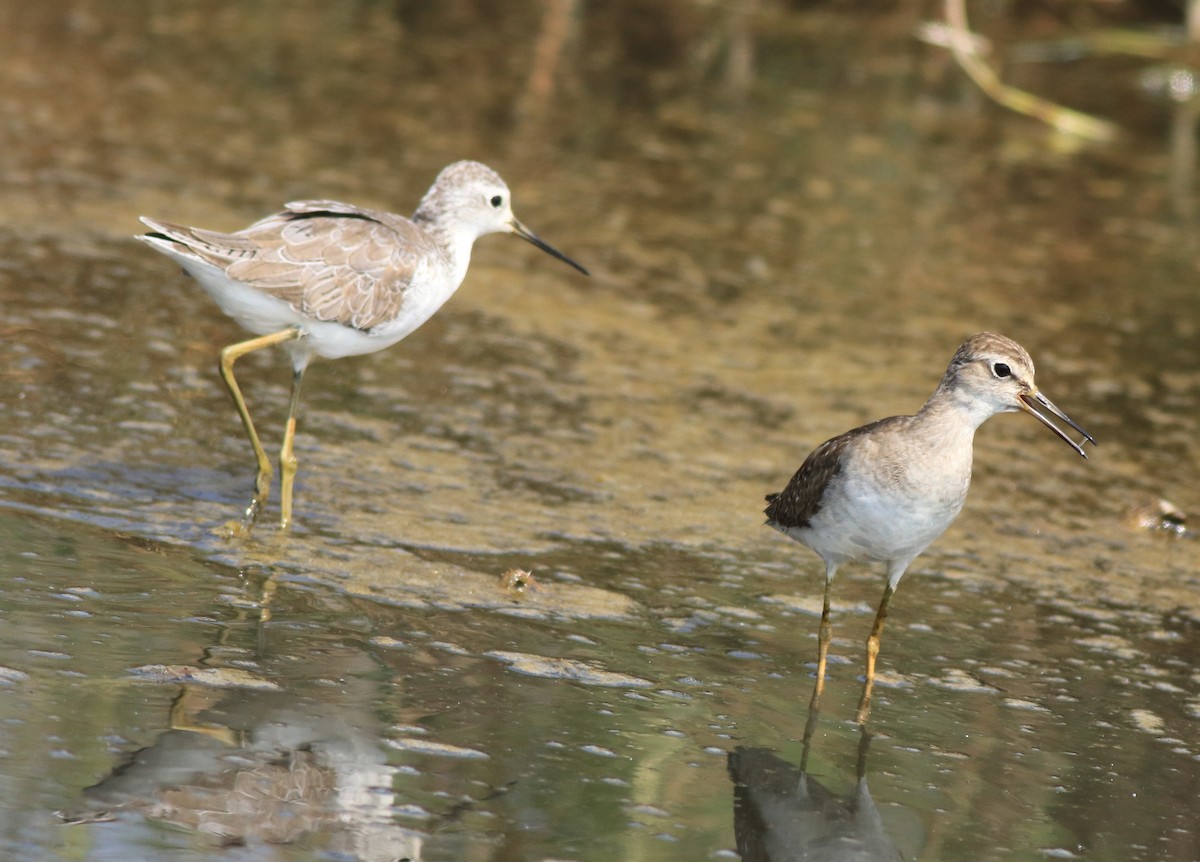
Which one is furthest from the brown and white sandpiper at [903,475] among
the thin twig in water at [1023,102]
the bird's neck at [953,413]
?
the thin twig in water at [1023,102]

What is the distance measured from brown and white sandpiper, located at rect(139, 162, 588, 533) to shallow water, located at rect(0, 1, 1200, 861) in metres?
0.60

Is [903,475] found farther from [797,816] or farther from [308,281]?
[308,281]

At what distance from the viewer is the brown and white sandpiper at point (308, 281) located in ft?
21.9

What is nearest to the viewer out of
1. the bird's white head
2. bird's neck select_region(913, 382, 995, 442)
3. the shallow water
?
the shallow water

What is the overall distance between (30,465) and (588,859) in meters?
3.39

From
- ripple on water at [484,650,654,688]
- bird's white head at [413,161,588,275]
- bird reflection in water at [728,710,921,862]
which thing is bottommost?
bird reflection in water at [728,710,921,862]

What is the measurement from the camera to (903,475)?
5.75 metres

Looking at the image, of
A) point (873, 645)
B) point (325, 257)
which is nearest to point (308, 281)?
point (325, 257)

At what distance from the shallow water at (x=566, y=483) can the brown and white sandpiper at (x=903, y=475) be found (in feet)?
1.50

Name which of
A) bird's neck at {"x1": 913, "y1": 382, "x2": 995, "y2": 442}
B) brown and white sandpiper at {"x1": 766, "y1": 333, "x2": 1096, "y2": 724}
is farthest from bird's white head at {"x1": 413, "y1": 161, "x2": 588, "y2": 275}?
bird's neck at {"x1": 913, "y1": 382, "x2": 995, "y2": 442}

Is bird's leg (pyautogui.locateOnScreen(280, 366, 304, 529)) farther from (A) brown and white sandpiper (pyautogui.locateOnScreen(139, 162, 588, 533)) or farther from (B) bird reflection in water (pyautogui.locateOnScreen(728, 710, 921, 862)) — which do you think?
(B) bird reflection in water (pyautogui.locateOnScreen(728, 710, 921, 862))

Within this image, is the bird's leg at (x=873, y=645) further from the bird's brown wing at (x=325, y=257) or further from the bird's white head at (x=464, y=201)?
the bird's white head at (x=464, y=201)

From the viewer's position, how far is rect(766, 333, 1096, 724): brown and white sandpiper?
575cm

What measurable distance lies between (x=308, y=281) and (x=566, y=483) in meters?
1.56
